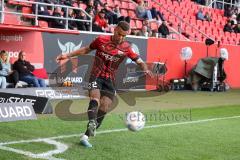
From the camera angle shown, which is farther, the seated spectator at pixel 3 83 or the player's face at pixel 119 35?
the seated spectator at pixel 3 83

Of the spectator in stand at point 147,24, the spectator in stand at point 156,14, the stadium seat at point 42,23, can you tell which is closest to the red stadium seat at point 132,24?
the spectator in stand at point 147,24

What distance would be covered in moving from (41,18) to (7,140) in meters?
10.2

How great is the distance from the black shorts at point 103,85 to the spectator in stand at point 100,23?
10838 mm

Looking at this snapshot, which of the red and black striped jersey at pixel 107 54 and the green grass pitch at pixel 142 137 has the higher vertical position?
the red and black striped jersey at pixel 107 54

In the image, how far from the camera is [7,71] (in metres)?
14.5

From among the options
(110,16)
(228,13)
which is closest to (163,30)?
(110,16)

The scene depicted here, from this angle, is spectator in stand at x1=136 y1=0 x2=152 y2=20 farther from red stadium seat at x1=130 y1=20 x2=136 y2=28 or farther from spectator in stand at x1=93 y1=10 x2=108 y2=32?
spectator in stand at x1=93 y1=10 x2=108 y2=32

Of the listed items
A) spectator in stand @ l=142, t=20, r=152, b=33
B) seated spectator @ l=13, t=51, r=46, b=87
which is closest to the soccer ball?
seated spectator @ l=13, t=51, r=46, b=87

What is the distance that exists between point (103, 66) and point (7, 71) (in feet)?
23.2

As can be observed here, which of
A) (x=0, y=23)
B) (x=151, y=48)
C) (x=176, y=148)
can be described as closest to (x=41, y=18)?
(x=0, y=23)

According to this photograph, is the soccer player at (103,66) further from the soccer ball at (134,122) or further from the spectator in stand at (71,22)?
the spectator in stand at (71,22)

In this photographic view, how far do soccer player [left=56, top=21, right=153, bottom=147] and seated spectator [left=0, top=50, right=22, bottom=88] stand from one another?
22.3 ft

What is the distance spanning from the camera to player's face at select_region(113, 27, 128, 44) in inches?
306

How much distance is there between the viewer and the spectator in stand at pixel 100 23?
742 inches
